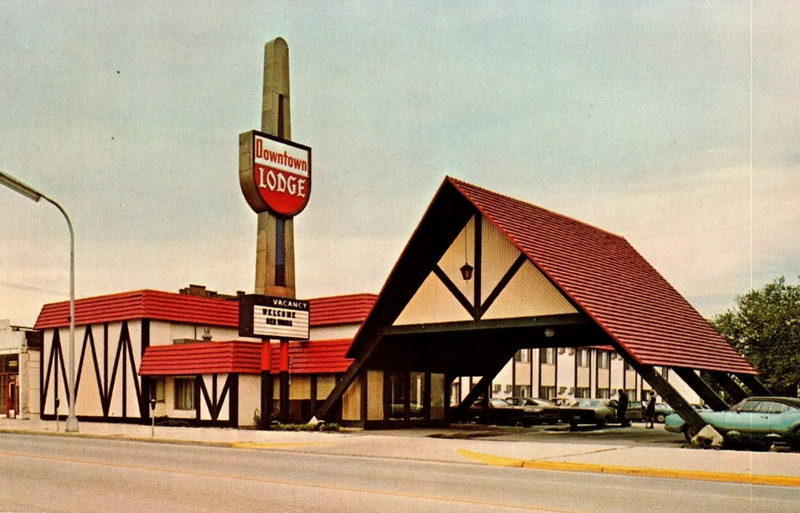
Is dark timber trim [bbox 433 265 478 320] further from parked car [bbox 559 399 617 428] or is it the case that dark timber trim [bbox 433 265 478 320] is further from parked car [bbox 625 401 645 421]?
parked car [bbox 625 401 645 421]

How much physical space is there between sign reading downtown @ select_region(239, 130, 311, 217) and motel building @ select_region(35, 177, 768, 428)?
5367 mm

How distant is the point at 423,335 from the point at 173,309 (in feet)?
52.2

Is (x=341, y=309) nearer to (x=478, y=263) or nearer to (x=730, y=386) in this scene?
(x=478, y=263)

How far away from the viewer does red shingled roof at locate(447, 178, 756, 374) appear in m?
25.8

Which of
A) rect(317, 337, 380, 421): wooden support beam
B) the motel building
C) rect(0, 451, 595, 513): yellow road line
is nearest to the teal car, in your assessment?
the motel building

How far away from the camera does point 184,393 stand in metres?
40.6

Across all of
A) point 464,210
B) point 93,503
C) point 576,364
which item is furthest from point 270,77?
point 576,364

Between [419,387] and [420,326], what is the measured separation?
6419 millimetres

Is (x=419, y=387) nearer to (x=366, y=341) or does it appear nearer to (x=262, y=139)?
(x=366, y=341)

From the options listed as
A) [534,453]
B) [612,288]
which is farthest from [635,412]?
[534,453]

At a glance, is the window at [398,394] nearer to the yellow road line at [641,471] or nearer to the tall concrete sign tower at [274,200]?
the tall concrete sign tower at [274,200]

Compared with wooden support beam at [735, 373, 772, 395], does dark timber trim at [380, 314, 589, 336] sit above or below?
above

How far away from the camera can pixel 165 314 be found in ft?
140

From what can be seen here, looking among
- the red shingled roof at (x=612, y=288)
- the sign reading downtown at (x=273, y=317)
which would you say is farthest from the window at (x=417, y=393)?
the red shingled roof at (x=612, y=288)
